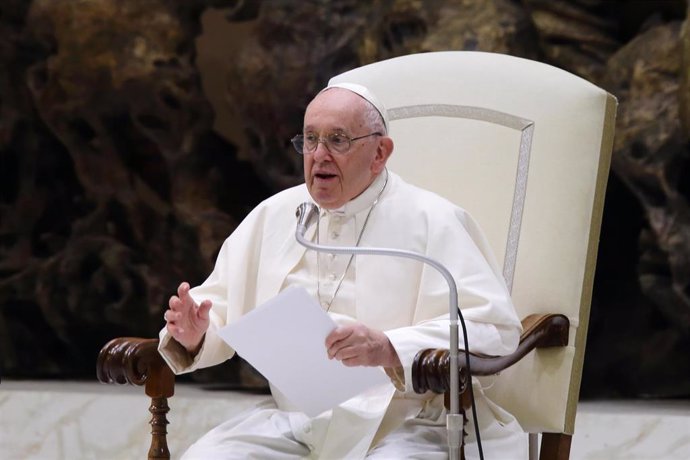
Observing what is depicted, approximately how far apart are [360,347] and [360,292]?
0.59 meters

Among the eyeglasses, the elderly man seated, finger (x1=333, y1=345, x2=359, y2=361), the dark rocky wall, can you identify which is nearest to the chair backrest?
the elderly man seated

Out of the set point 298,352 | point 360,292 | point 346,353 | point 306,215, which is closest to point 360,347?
point 346,353

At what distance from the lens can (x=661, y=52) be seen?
5352mm

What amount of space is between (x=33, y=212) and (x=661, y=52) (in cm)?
332

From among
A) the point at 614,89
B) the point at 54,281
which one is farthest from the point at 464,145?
the point at 54,281

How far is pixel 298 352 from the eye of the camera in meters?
2.96

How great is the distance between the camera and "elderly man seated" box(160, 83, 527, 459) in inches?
125

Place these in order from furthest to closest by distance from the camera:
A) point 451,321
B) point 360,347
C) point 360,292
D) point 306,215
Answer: point 360,292 < point 360,347 < point 306,215 < point 451,321

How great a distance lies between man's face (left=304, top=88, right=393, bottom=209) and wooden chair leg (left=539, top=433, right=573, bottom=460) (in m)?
0.91

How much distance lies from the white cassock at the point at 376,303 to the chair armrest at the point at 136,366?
64mm

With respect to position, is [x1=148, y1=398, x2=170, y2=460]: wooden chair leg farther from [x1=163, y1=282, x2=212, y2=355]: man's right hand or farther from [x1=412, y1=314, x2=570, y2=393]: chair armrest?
[x1=412, y1=314, x2=570, y2=393]: chair armrest

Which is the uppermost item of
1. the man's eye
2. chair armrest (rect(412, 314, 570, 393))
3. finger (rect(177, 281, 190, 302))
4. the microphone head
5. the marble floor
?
the man's eye

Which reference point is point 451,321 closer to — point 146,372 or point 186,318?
point 186,318

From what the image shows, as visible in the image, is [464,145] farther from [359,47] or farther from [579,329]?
[359,47]
